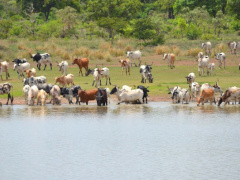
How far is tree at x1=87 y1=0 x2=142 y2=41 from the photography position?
62.2 metres

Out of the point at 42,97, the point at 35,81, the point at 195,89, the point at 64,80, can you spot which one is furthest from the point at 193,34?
the point at 42,97

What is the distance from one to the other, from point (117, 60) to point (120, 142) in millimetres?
27789

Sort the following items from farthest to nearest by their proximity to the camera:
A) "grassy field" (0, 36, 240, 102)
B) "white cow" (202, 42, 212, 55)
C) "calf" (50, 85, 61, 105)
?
"white cow" (202, 42, 212, 55)
"grassy field" (0, 36, 240, 102)
"calf" (50, 85, 61, 105)

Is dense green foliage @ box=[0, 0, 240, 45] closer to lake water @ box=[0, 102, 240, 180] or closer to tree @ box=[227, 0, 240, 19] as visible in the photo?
tree @ box=[227, 0, 240, 19]

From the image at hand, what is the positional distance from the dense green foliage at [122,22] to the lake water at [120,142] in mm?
28568

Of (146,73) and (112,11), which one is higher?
(112,11)

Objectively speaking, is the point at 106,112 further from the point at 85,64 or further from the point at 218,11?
the point at 218,11

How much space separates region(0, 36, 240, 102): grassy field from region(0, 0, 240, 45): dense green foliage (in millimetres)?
3065

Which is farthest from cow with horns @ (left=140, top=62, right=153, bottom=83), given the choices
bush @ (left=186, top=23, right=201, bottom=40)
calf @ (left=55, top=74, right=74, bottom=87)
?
bush @ (left=186, top=23, right=201, bottom=40)

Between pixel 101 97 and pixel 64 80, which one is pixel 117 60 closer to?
pixel 64 80

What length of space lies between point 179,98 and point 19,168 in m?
14.2

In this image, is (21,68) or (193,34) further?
(193,34)

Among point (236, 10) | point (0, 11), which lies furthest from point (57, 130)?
point (0, 11)

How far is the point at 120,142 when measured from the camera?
21.0 metres
